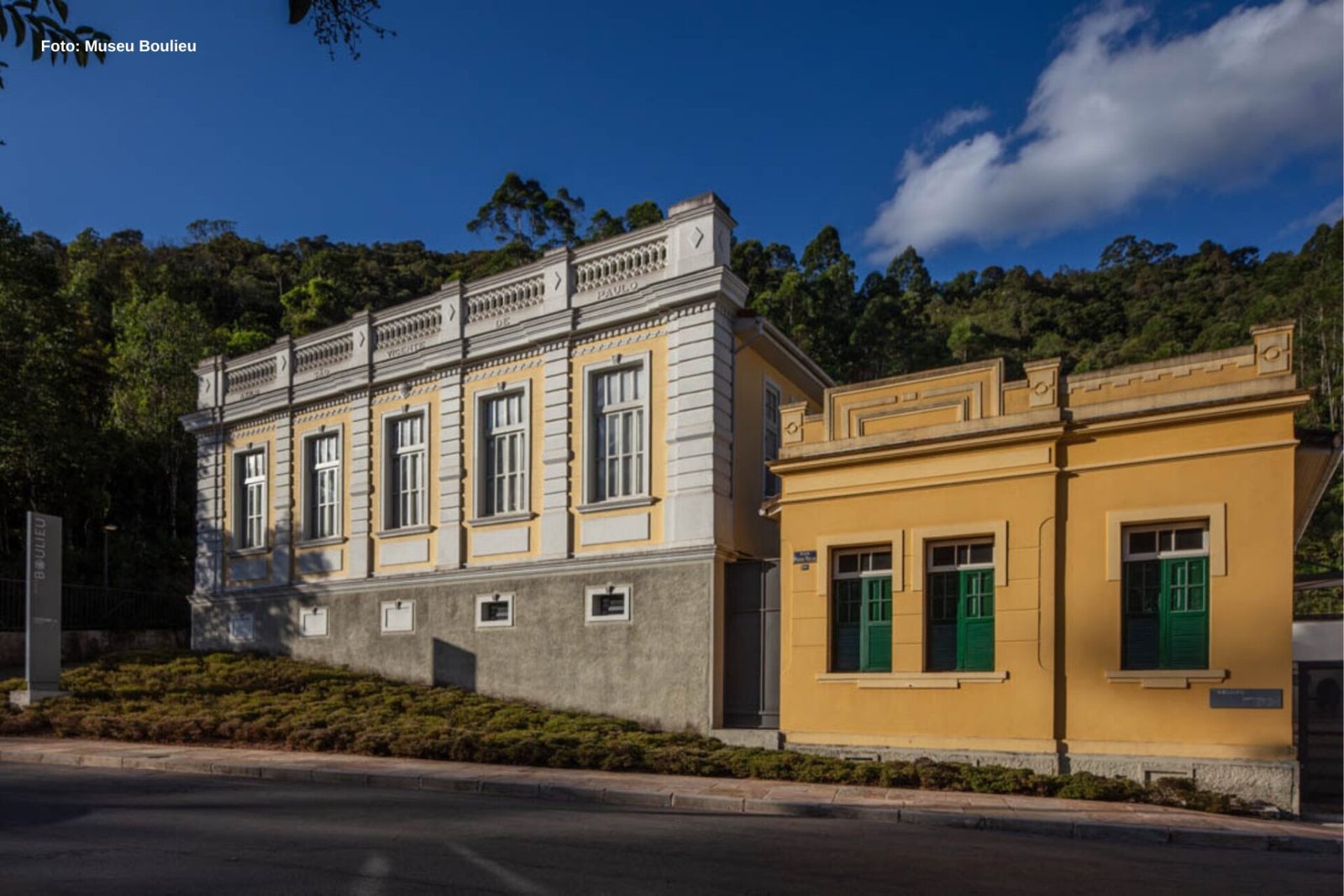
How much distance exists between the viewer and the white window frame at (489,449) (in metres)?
19.5

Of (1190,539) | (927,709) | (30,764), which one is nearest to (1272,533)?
(1190,539)

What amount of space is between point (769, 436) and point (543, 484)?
4.24m

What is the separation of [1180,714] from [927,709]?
10.2 ft

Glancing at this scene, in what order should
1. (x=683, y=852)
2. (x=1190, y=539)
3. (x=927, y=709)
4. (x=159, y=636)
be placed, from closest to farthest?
(x=683, y=852) < (x=1190, y=539) < (x=927, y=709) < (x=159, y=636)

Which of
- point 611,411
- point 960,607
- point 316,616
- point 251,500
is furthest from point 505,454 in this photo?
point 960,607

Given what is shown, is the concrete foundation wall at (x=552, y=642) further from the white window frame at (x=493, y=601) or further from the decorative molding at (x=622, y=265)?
the decorative molding at (x=622, y=265)

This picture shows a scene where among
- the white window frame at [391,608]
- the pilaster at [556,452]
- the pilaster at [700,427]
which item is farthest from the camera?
the white window frame at [391,608]

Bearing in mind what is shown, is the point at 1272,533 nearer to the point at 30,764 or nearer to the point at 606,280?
the point at 606,280

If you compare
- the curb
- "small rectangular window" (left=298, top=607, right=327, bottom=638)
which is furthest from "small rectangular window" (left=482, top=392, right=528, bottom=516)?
the curb

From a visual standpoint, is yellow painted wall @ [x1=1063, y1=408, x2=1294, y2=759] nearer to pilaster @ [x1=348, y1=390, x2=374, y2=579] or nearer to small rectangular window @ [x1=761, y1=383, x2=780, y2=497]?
small rectangular window @ [x1=761, y1=383, x2=780, y2=497]

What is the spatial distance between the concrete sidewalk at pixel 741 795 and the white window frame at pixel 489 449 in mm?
5630

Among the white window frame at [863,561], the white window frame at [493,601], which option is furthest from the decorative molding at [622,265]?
the white window frame at [863,561]

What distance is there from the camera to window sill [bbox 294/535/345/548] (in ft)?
72.8

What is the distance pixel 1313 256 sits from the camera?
50969mm
